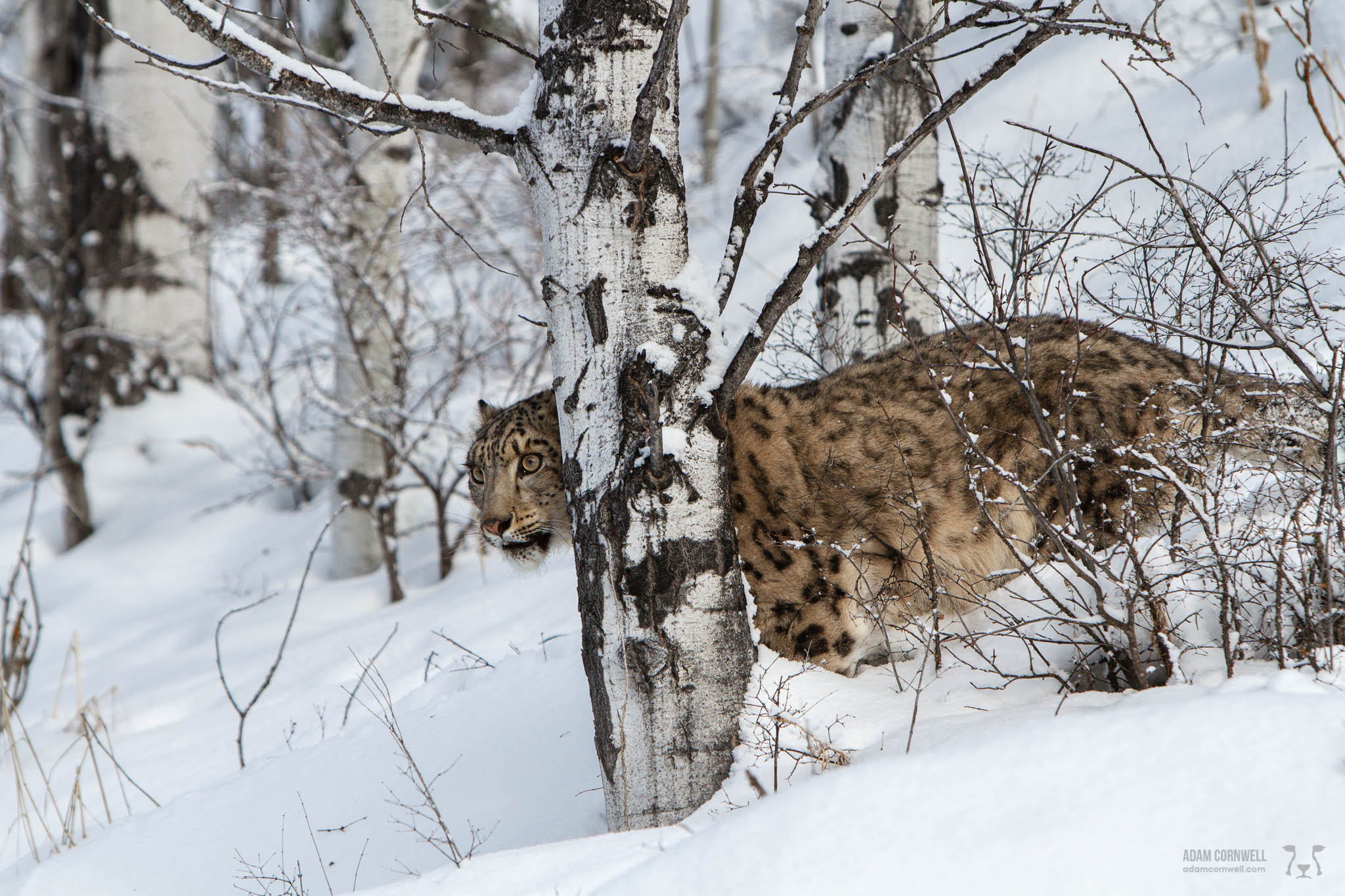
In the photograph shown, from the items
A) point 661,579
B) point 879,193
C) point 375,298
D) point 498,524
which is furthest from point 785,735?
point 375,298

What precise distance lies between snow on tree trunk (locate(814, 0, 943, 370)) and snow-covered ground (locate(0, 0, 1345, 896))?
153 cm

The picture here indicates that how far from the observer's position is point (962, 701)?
2.63 m

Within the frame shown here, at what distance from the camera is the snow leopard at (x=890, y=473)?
3.10m

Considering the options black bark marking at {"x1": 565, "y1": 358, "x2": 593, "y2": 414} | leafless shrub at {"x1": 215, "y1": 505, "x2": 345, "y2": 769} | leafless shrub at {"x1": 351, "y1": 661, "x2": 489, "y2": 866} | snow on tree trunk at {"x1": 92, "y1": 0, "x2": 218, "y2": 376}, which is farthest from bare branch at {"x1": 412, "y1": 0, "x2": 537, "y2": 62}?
snow on tree trunk at {"x1": 92, "y1": 0, "x2": 218, "y2": 376}

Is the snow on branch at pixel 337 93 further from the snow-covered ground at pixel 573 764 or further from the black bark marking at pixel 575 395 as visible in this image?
the snow-covered ground at pixel 573 764

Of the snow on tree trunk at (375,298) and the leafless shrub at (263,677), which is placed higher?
the snow on tree trunk at (375,298)

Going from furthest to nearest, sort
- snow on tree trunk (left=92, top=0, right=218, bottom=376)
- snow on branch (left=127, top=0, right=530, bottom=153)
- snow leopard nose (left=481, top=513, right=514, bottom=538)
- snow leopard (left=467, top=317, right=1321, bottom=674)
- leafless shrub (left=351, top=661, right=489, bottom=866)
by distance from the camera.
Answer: snow on tree trunk (left=92, top=0, right=218, bottom=376) → snow leopard nose (left=481, top=513, right=514, bottom=538) → snow leopard (left=467, top=317, right=1321, bottom=674) → leafless shrub (left=351, top=661, right=489, bottom=866) → snow on branch (left=127, top=0, right=530, bottom=153)

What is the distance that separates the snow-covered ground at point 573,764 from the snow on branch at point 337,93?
4.91ft

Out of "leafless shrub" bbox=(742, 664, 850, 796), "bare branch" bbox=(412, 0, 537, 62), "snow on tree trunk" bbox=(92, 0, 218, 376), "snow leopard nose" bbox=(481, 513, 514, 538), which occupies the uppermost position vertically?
"snow on tree trunk" bbox=(92, 0, 218, 376)

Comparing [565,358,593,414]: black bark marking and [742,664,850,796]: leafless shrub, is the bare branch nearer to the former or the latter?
[565,358,593,414]: black bark marking

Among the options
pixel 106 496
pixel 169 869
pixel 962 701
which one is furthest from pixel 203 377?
pixel 962 701

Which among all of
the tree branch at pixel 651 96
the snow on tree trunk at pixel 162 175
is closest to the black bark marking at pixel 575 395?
the tree branch at pixel 651 96

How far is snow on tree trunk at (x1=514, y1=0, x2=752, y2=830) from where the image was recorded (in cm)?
226

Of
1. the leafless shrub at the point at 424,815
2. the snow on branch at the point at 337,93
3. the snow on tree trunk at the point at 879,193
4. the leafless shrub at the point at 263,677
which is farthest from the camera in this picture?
the snow on tree trunk at the point at 879,193
